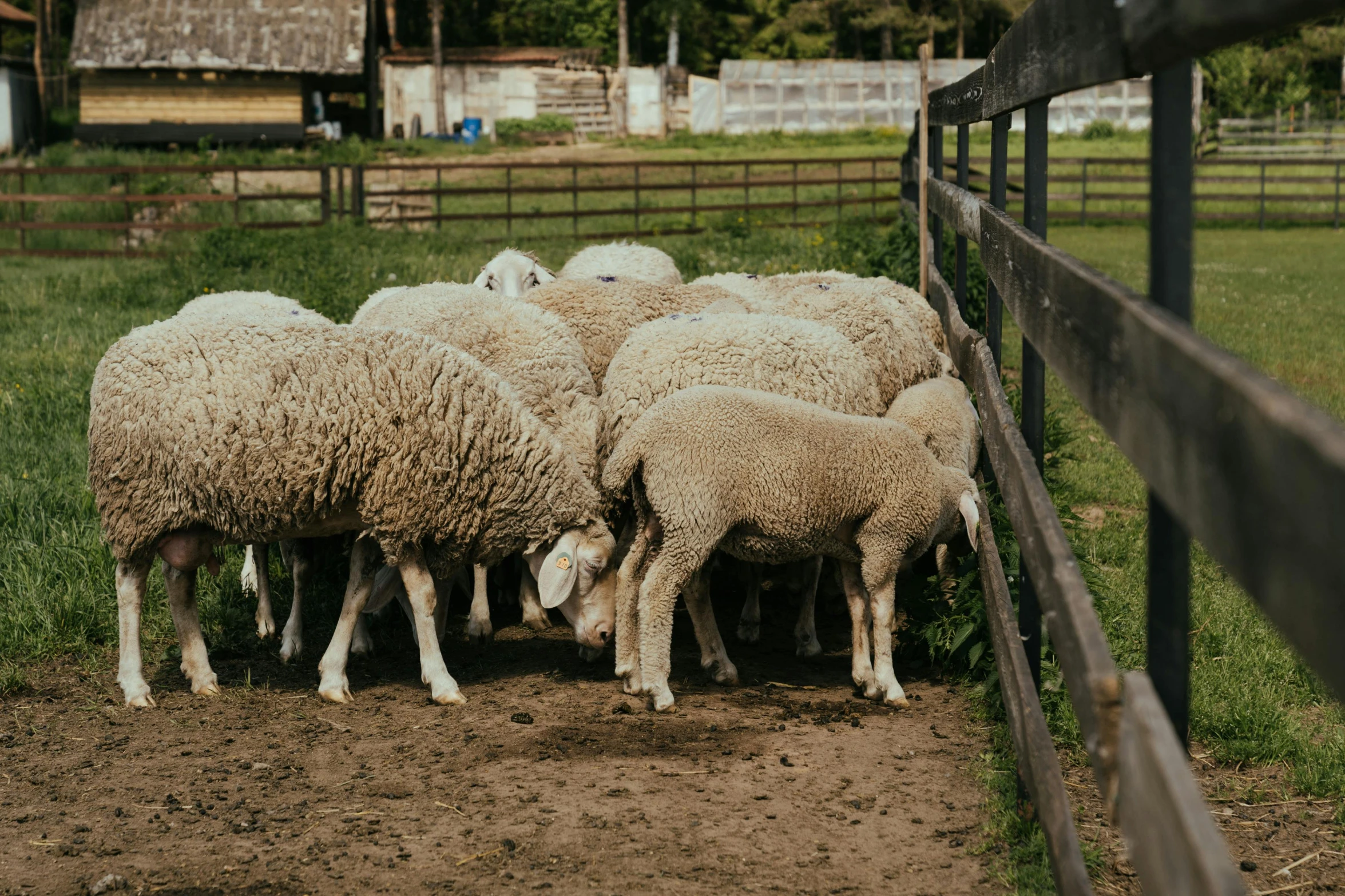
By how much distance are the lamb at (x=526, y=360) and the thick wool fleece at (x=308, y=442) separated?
17.1 inches

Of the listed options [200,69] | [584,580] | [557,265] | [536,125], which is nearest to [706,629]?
[584,580]

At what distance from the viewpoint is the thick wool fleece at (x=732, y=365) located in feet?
17.6

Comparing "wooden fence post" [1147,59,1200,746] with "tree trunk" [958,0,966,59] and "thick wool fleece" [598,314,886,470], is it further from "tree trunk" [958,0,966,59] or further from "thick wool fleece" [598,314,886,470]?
"tree trunk" [958,0,966,59]

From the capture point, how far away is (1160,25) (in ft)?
5.53

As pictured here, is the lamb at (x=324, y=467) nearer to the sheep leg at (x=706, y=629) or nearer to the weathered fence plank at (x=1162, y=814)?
the sheep leg at (x=706, y=629)

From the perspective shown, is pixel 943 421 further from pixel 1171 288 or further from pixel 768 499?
pixel 1171 288

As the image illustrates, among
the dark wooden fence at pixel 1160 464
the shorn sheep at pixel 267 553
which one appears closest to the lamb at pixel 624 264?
the shorn sheep at pixel 267 553

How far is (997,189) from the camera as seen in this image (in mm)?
4152

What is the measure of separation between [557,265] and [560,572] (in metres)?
12.5

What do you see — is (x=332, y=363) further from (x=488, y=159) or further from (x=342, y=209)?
(x=488, y=159)

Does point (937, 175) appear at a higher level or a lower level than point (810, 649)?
higher

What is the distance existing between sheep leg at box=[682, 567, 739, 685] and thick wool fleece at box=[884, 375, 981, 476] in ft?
3.39

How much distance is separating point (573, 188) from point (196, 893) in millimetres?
17646

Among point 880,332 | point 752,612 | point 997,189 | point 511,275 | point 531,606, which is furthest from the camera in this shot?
point 511,275
